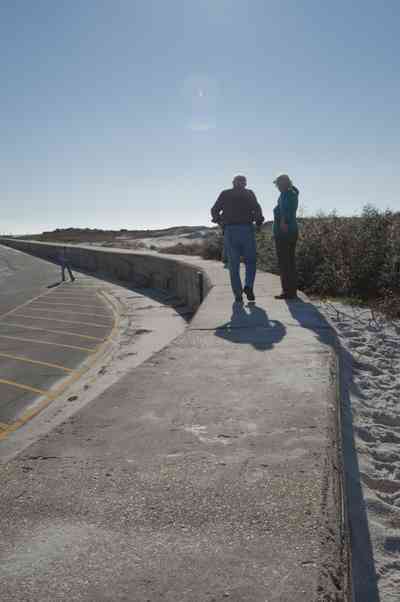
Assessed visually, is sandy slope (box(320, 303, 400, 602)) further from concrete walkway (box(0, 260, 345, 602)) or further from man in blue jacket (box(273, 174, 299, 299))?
man in blue jacket (box(273, 174, 299, 299))

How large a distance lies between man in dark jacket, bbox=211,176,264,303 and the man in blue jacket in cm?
31

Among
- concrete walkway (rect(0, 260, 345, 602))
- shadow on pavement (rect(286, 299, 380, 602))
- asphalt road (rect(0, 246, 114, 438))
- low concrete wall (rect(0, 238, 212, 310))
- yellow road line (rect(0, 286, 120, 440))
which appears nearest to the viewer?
concrete walkway (rect(0, 260, 345, 602))

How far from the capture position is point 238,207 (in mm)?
7516

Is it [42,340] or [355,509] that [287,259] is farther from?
[355,509]

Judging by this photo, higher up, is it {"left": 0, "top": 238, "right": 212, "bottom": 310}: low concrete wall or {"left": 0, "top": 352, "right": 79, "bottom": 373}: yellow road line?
{"left": 0, "top": 238, "right": 212, "bottom": 310}: low concrete wall

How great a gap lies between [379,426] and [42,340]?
7042mm

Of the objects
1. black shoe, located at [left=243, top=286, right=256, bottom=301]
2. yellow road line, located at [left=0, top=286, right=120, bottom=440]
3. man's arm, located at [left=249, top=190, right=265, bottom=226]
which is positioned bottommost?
yellow road line, located at [left=0, top=286, right=120, bottom=440]

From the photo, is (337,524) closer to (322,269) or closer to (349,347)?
(349,347)

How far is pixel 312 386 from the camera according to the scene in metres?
3.60

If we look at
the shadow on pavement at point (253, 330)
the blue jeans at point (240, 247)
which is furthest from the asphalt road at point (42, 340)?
the blue jeans at point (240, 247)

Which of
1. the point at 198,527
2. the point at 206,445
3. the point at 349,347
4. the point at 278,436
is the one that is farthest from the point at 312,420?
the point at 349,347

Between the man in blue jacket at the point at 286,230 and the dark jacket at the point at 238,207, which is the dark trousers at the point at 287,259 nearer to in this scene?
the man in blue jacket at the point at 286,230

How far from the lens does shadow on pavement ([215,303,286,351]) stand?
508 centimetres

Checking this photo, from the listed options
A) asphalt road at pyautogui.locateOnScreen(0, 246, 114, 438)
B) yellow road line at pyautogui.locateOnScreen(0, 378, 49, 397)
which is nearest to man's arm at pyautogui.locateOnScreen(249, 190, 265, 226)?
asphalt road at pyautogui.locateOnScreen(0, 246, 114, 438)
